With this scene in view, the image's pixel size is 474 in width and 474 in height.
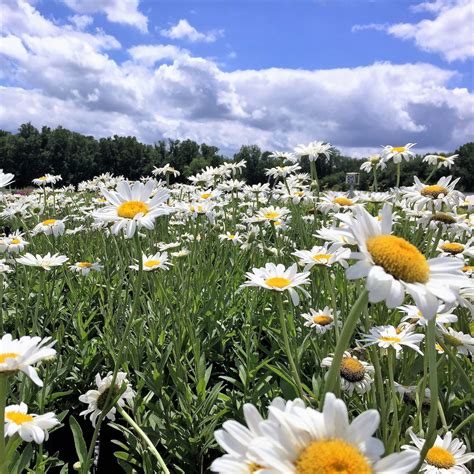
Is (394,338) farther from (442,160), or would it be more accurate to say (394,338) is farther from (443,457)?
(442,160)

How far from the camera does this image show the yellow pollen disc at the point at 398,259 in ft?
3.26

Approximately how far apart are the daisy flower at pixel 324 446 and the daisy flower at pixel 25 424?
826 mm

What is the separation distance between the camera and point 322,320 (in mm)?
2484

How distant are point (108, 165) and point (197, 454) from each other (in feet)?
235

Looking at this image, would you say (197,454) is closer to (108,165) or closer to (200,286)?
(200,286)

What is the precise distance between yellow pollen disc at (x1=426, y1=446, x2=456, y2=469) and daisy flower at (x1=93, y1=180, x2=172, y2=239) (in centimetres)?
123

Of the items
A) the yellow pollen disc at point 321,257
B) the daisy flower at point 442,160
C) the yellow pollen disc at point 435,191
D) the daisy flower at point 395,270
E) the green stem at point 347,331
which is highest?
the daisy flower at point 442,160

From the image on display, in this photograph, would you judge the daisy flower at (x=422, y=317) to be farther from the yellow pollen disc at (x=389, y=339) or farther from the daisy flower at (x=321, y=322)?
the daisy flower at (x=321, y=322)

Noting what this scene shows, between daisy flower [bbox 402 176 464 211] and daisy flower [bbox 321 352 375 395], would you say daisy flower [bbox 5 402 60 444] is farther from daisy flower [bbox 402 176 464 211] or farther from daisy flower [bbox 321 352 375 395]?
daisy flower [bbox 402 176 464 211]

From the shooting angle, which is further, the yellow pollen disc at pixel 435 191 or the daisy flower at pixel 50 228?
the daisy flower at pixel 50 228

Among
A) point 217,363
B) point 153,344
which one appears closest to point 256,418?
point 153,344

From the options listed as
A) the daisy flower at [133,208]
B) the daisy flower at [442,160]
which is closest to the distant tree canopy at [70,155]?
the daisy flower at [442,160]

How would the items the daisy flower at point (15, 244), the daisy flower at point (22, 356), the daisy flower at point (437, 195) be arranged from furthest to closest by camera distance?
the daisy flower at point (15, 244) → the daisy flower at point (437, 195) → the daisy flower at point (22, 356)

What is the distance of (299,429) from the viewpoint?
0.80 metres
